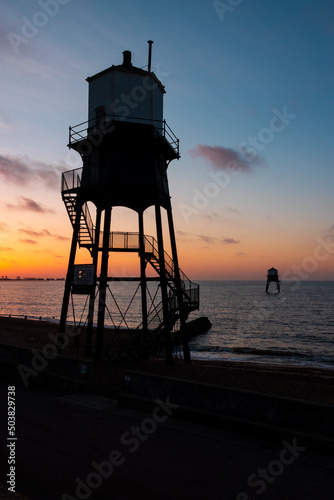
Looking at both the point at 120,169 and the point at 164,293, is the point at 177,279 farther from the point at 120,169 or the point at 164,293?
the point at 120,169

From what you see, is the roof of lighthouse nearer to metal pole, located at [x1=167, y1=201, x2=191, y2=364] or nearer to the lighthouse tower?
the lighthouse tower

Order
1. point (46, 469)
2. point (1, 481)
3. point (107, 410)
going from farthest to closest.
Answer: point (107, 410) < point (46, 469) < point (1, 481)

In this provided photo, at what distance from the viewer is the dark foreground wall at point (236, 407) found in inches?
337

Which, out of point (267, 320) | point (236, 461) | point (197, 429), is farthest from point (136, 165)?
point (267, 320)

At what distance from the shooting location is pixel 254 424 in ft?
29.8

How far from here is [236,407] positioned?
9.60 meters

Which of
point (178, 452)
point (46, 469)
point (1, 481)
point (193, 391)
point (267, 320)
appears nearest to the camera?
point (1, 481)

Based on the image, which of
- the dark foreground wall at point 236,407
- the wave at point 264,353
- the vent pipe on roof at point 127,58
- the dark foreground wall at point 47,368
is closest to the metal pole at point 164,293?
the dark foreground wall at point 47,368

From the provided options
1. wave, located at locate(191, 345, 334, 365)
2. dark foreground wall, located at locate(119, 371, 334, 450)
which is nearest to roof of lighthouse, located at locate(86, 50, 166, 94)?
dark foreground wall, located at locate(119, 371, 334, 450)

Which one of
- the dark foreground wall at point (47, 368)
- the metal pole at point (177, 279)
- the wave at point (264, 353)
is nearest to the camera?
the dark foreground wall at point (47, 368)

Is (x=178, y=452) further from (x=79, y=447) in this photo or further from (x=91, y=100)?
(x=91, y=100)

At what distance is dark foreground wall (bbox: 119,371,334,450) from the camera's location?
856 cm

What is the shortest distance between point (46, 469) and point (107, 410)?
3.80 metres

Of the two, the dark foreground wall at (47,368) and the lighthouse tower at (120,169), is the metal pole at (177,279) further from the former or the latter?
the dark foreground wall at (47,368)
